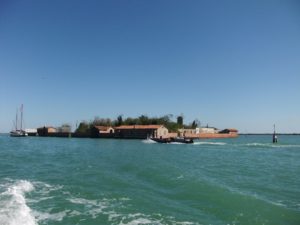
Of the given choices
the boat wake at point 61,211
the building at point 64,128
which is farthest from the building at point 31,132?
the boat wake at point 61,211

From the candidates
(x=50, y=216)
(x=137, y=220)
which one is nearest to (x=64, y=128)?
(x=50, y=216)

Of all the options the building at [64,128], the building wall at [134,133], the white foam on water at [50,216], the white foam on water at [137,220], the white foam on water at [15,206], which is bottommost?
the white foam on water at [137,220]

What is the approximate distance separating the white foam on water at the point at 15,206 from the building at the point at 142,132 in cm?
8258

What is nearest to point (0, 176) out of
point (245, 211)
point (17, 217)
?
point (17, 217)

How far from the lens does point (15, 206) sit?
12.1 m

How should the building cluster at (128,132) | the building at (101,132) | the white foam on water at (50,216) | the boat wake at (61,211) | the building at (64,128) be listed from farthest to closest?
the building at (64,128) → the building at (101,132) → the building cluster at (128,132) → the white foam on water at (50,216) → the boat wake at (61,211)

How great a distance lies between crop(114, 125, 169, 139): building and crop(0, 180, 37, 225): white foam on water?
82.6 meters

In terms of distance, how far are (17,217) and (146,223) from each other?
4241 millimetres

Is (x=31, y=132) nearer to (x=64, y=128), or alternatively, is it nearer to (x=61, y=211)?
(x=64, y=128)

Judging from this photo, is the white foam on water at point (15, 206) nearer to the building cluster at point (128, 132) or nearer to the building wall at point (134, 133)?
the building cluster at point (128, 132)

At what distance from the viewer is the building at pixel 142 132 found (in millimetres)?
98875

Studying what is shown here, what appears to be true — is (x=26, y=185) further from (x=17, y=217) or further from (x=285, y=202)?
(x=285, y=202)

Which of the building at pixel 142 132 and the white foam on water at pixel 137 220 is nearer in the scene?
the white foam on water at pixel 137 220

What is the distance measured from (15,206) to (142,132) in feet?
299
